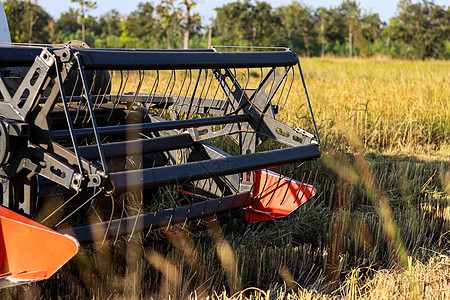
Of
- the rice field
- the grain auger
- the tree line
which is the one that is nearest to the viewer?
the grain auger

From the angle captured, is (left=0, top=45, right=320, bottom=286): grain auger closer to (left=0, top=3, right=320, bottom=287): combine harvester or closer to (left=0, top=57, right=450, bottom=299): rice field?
(left=0, top=3, right=320, bottom=287): combine harvester

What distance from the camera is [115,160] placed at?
3.63 m

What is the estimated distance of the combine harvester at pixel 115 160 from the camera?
217 centimetres

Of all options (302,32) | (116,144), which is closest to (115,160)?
(116,144)

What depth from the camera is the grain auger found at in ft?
7.13

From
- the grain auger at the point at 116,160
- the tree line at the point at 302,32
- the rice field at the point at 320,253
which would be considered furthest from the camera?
the tree line at the point at 302,32

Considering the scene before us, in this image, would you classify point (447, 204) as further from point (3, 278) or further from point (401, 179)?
point (3, 278)

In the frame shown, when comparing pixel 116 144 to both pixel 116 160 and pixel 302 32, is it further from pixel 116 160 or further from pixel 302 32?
pixel 302 32

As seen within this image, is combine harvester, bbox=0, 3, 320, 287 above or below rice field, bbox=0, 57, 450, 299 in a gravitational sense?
above

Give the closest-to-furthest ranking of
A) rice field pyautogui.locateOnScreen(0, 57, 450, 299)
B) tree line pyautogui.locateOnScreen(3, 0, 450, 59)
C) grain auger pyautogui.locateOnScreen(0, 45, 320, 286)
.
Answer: grain auger pyautogui.locateOnScreen(0, 45, 320, 286), rice field pyautogui.locateOnScreen(0, 57, 450, 299), tree line pyautogui.locateOnScreen(3, 0, 450, 59)

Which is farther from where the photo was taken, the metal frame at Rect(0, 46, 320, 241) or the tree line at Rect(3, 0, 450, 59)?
the tree line at Rect(3, 0, 450, 59)

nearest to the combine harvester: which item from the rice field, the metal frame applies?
the metal frame

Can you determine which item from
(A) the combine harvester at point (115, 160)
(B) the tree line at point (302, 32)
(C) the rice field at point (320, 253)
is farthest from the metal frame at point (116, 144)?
(B) the tree line at point (302, 32)

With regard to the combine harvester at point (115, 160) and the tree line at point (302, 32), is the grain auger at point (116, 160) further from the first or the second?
the tree line at point (302, 32)
